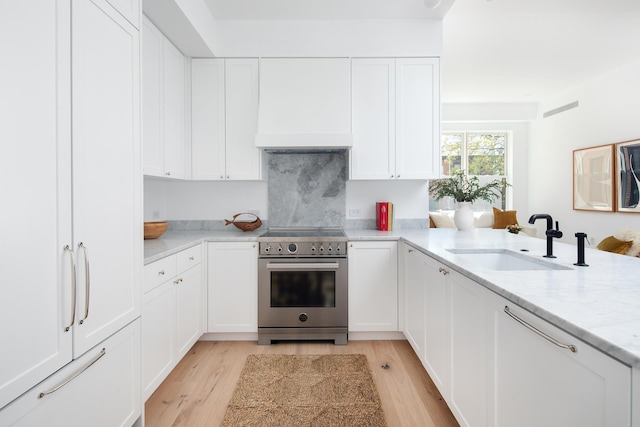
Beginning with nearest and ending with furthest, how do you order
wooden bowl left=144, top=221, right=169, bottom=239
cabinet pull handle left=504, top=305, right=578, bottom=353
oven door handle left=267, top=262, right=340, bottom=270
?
cabinet pull handle left=504, top=305, right=578, bottom=353
wooden bowl left=144, top=221, right=169, bottom=239
oven door handle left=267, top=262, right=340, bottom=270

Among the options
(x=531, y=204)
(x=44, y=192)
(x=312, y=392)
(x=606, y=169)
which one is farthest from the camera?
(x=531, y=204)

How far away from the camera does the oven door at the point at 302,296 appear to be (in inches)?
110

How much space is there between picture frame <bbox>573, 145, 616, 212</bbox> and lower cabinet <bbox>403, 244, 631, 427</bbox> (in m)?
4.87

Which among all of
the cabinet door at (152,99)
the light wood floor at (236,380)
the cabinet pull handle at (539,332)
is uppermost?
the cabinet door at (152,99)

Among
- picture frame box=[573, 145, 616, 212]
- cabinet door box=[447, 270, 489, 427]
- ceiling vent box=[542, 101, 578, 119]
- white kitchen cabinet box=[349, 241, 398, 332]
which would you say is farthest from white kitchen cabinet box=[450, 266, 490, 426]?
ceiling vent box=[542, 101, 578, 119]

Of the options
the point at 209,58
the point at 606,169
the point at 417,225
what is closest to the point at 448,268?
the point at 417,225

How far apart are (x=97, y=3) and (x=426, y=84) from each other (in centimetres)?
260

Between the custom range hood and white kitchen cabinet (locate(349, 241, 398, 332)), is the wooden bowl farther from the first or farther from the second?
white kitchen cabinet (locate(349, 241, 398, 332))

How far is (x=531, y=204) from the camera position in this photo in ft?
23.4

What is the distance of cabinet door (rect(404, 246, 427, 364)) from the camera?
2.24m

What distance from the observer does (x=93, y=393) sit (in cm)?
131

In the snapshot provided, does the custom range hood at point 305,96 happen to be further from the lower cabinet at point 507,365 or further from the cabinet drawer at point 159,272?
the lower cabinet at point 507,365

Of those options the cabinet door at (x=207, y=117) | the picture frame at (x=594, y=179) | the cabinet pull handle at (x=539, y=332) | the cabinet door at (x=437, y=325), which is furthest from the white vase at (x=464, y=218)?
the picture frame at (x=594, y=179)

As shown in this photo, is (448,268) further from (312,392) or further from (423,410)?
(312,392)
